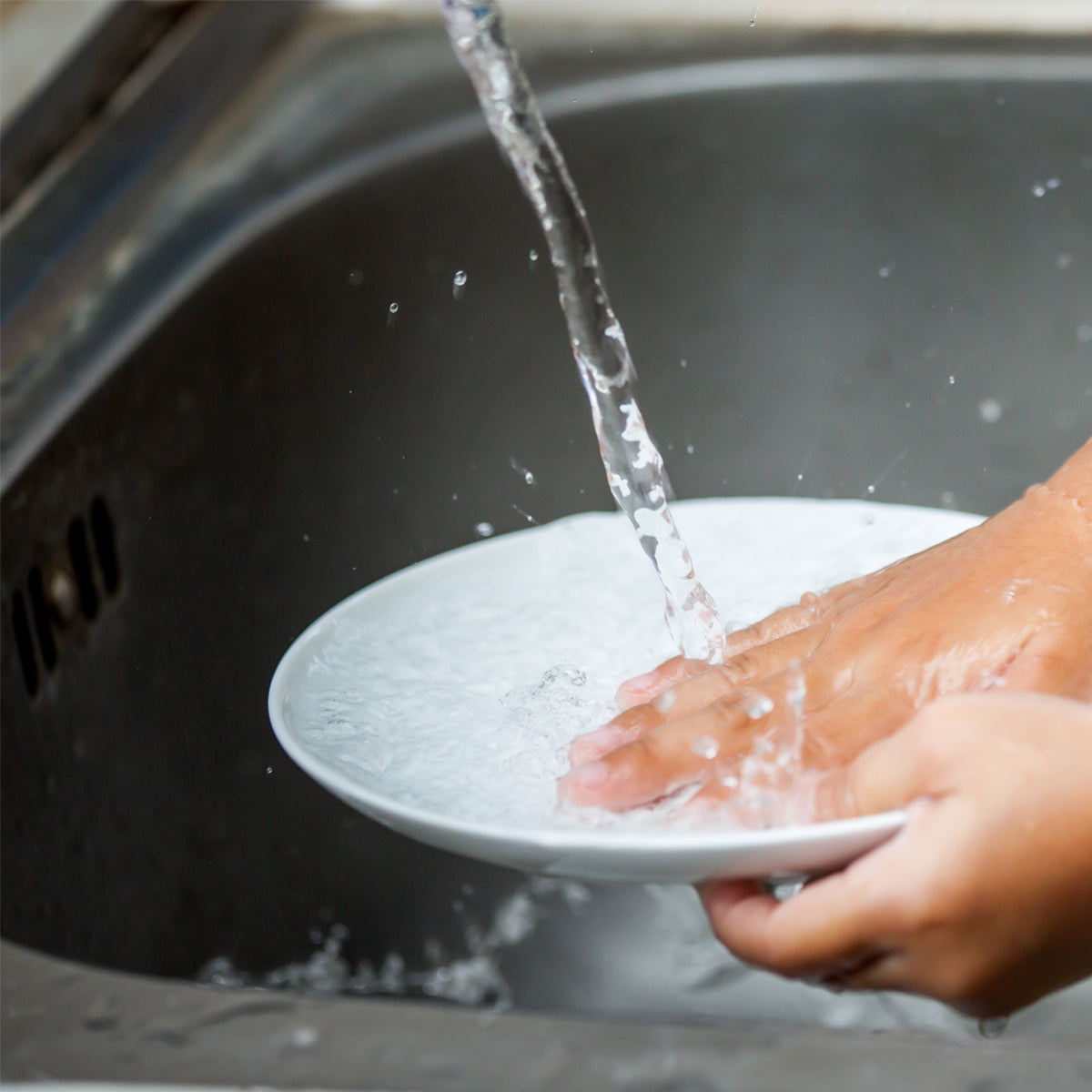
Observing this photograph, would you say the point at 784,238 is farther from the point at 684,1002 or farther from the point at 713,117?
the point at 684,1002

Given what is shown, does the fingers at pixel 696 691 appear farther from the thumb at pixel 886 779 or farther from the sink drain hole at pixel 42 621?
the sink drain hole at pixel 42 621

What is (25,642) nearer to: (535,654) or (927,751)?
(535,654)

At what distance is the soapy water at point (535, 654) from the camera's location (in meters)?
0.42

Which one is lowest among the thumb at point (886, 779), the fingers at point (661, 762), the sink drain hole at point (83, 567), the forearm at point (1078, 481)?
the thumb at point (886, 779)

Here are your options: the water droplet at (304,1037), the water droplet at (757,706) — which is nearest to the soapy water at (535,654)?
the water droplet at (757,706)

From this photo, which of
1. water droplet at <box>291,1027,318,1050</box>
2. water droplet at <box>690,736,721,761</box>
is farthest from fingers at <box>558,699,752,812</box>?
water droplet at <box>291,1027,318,1050</box>

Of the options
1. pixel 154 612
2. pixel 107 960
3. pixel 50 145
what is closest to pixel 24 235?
pixel 50 145

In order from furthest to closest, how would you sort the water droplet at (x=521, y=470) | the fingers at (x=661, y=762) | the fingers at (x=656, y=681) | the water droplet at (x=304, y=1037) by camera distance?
the water droplet at (x=521, y=470), the fingers at (x=656, y=681), the fingers at (x=661, y=762), the water droplet at (x=304, y=1037)

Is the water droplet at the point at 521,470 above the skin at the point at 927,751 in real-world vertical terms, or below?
above

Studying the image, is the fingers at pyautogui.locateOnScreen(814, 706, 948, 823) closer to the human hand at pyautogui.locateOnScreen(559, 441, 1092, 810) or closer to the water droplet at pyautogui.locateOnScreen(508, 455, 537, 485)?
the human hand at pyautogui.locateOnScreen(559, 441, 1092, 810)

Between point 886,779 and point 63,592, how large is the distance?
333 millimetres

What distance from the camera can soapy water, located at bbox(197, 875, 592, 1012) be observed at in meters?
0.61

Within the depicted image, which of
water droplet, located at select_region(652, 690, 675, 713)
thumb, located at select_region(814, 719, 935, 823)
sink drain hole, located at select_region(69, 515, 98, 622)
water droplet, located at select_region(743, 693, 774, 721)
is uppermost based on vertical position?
sink drain hole, located at select_region(69, 515, 98, 622)

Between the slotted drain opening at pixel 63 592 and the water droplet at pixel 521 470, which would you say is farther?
the water droplet at pixel 521 470
